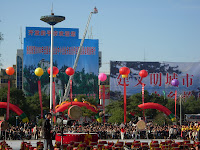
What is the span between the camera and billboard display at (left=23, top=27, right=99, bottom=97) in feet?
347

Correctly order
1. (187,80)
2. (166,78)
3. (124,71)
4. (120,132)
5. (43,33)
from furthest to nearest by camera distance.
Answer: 1. (43,33)
2. (187,80)
3. (166,78)
4. (120,132)
5. (124,71)

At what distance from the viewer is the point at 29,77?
108m

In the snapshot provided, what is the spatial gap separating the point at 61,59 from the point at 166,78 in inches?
964

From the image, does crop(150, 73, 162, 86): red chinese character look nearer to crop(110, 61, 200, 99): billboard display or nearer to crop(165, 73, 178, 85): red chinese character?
crop(110, 61, 200, 99): billboard display

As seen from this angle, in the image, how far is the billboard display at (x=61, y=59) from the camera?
10588 cm

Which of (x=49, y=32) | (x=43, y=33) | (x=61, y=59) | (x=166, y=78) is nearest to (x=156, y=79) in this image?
(x=166, y=78)

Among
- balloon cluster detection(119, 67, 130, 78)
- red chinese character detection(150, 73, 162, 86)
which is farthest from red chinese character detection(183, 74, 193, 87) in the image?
balloon cluster detection(119, 67, 130, 78)

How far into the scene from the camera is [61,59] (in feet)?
358

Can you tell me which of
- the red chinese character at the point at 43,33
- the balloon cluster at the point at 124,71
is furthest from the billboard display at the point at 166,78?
the balloon cluster at the point at 124,71

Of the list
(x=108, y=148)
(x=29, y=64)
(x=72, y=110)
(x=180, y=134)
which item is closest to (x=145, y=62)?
(x=29, y=64)

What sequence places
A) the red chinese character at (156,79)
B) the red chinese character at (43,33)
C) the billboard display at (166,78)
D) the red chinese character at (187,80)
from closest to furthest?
the billboard display at (166,78), the red chinese character at (156,79), the red chinese character at (187,80), the red chinese character at (43,33)

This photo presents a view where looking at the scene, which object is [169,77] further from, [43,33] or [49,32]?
[43,33]

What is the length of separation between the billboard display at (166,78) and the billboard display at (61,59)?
1404 cm

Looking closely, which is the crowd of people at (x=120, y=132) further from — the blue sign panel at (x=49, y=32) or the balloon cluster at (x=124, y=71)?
the blue sign panel at (x=49, y=32)
